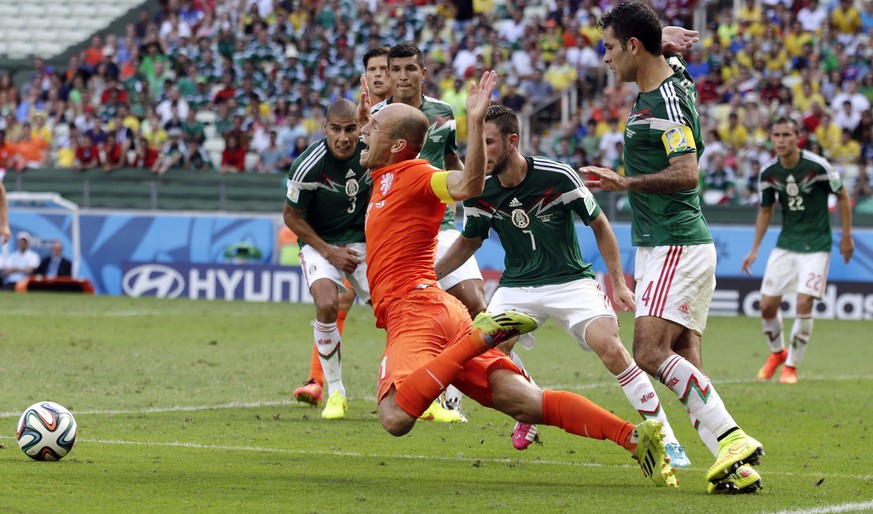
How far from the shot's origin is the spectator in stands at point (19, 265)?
2558 centimetres

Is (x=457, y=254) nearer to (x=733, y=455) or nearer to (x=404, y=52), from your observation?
(x=733, y=455)

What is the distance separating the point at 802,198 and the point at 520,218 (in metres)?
6.66

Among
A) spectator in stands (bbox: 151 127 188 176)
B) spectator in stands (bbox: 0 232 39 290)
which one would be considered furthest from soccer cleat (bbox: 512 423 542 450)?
spectator in stands (bbox: 151 127 188 176)

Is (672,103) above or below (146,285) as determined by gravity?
above

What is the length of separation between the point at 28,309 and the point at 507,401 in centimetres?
1539

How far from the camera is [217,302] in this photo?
23.5 m

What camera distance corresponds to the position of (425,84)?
2714 cm

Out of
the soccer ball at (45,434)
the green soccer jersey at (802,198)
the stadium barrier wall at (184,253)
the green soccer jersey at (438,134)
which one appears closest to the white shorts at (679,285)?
the green soccer jersey at (438,134)

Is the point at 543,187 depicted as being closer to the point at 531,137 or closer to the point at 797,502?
the point at 797,502

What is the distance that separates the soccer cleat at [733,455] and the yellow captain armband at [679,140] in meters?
1.53

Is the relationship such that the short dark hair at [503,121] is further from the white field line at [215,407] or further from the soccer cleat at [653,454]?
the white field line at [215,407]

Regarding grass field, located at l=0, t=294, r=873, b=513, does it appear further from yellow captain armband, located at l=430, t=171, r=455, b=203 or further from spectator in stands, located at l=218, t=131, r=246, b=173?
spectator in stands, located at l=218, t=131, r=246, b=173

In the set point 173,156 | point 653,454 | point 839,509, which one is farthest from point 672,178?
point 173,156

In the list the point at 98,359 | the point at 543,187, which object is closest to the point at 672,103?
the point at 543,187
